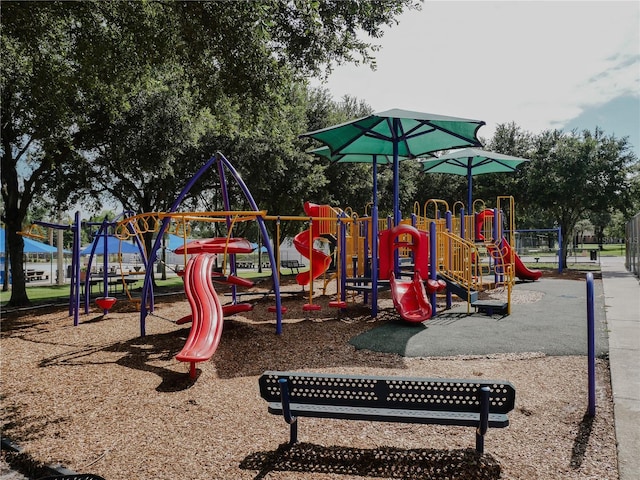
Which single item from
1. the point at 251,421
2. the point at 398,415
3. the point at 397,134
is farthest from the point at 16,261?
the point at 398,415

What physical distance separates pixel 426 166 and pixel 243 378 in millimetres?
14140

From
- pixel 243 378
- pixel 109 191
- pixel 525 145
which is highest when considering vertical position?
pixel 525 145

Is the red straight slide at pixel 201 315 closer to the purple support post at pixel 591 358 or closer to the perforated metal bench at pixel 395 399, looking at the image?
the perforated metal bench at pixel 395 399

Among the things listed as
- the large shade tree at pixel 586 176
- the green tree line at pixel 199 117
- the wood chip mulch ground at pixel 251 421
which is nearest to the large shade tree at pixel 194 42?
the green tree line at pixel 199 117

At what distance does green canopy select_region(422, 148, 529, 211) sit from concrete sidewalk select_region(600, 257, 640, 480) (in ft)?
21.5

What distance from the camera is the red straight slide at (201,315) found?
19.9 ft

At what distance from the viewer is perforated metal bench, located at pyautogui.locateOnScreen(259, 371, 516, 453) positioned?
3.43m

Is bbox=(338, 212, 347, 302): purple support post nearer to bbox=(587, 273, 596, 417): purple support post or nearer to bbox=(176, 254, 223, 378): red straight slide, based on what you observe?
bbox=(176, 254, 223, 378): red straight slide

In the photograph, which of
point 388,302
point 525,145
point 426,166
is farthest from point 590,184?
point 388,302

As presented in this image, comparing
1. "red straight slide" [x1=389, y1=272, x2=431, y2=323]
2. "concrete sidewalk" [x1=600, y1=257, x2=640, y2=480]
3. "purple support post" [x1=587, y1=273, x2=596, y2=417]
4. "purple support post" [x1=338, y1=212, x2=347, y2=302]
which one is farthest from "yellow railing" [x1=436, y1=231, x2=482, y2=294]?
"purple support post" [x1=587, y1=273, x2=596, y2=417]

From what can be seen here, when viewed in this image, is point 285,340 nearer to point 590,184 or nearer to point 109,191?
point 109,191

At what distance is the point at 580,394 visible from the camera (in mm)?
5109

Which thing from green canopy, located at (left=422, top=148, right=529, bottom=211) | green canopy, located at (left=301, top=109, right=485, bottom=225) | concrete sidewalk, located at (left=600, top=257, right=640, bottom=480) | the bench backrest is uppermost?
green canopy, located at (left=422, top=148, right=529, bottom=211)

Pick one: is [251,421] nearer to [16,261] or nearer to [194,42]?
[194,42]
